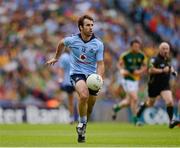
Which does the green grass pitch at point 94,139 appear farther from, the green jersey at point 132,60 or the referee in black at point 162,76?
the green jersey at point 132,60

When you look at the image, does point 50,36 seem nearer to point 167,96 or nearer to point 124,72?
point 124,72

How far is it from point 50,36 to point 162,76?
33.2ft

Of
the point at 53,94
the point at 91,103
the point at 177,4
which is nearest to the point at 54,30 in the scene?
the point at 53,94

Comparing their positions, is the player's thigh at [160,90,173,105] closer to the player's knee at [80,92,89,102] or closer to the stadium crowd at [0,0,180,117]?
the player's knee at [80,92,89,102]

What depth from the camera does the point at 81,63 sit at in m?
12.9

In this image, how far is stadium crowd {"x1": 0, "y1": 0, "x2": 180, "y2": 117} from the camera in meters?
27.1

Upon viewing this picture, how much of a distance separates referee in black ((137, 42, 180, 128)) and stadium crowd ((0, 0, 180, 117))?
722 cm

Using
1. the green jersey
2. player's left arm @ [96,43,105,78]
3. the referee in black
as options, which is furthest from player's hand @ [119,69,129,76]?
player's left arm @ [96,43,105,78]

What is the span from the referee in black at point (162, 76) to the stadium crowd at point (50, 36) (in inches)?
284

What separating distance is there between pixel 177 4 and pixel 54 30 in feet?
18.3

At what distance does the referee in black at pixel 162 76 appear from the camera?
61.2 ft

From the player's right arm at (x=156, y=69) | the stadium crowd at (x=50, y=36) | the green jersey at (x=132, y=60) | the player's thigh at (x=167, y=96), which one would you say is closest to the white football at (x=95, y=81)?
the player's right arm at (x=156, y=69)

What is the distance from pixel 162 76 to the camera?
63.1ft

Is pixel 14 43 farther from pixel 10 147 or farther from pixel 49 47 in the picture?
pixel 10 147
